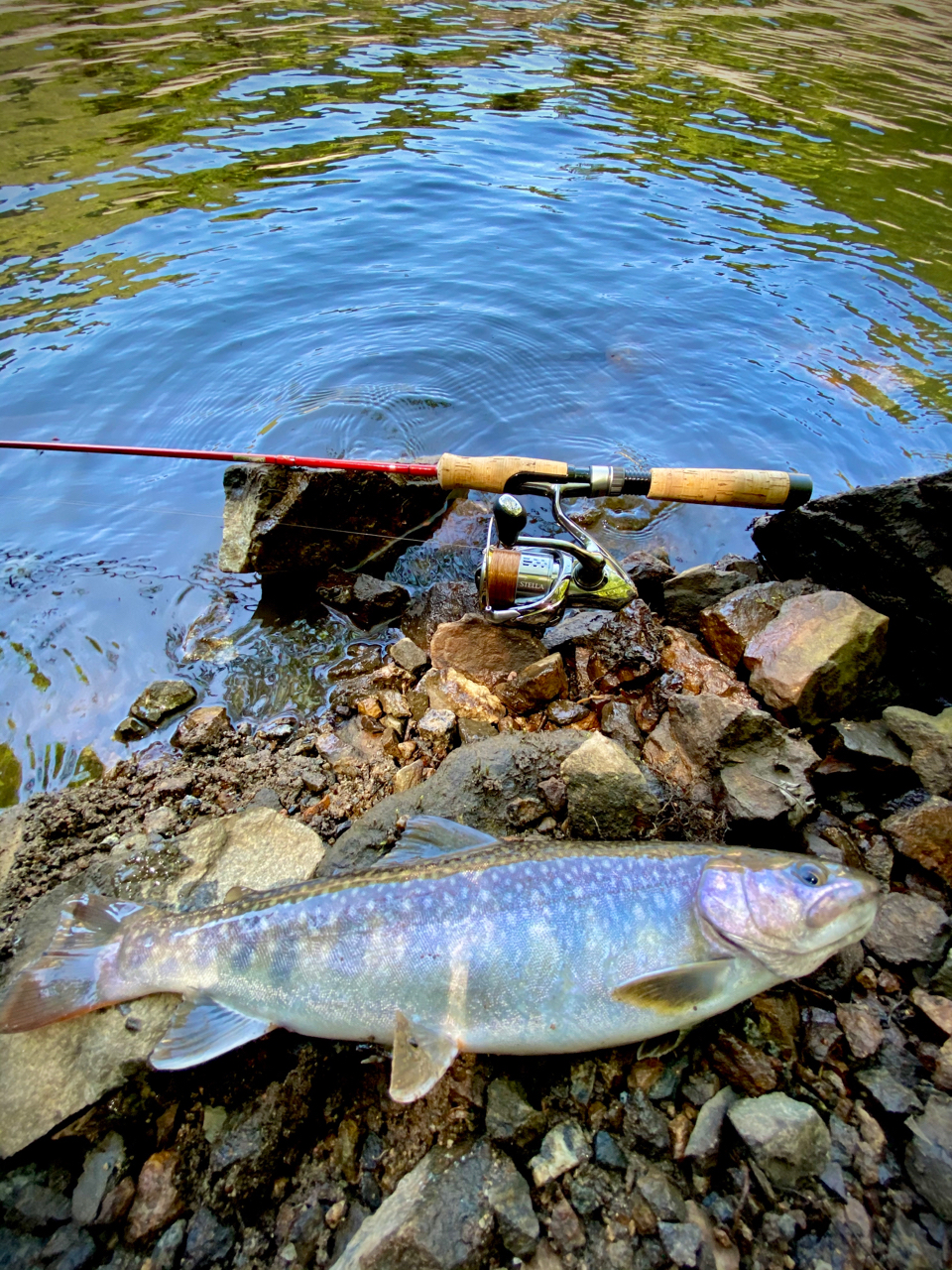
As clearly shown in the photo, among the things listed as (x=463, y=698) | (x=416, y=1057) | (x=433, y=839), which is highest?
(x=433, y=839)

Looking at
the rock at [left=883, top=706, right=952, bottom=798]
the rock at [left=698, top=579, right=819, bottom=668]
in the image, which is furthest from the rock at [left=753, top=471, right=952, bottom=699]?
the rock at [left=883, top=706, right=952, bottom=798]

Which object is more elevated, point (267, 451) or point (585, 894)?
point (585, 894)

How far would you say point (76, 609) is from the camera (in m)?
6.17

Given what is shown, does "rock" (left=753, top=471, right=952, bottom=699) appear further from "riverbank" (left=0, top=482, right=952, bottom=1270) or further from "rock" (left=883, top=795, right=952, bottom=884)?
"rock" (left=883, top=795, right=952, bottom=884)

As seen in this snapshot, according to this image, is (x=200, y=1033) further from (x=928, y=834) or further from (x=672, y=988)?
(x=928, y=834)

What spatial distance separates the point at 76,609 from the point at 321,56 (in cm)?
2035

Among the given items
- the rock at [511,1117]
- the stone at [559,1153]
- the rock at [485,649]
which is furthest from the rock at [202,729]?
the stone at [559,1153]

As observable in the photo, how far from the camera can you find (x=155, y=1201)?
277cm

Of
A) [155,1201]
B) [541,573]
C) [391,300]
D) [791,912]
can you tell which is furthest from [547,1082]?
[391,300]

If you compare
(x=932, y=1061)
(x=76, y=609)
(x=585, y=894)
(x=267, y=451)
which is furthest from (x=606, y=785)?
(x=267, y=451)

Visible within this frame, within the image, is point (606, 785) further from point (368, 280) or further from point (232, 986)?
point (368, 280)

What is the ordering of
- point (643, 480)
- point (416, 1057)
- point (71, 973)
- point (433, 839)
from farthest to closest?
point (643, 480), point (433, 839), point (71, 973), point (416, 1057)

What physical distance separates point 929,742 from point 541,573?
235 centimetres

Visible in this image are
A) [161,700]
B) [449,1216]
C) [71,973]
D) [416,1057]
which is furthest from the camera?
[161,700]
